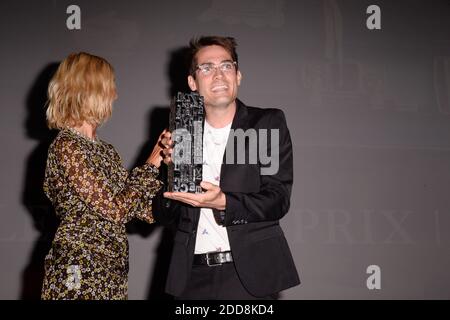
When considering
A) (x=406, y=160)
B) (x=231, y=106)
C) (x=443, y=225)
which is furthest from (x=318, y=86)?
(x=231, y=106)

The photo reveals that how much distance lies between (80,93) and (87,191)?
383mm

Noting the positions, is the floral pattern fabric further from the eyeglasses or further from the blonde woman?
the eyeglasses

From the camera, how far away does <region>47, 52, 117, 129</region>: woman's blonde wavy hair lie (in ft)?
6.15

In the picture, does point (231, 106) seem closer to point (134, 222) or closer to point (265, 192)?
point (265, 192)

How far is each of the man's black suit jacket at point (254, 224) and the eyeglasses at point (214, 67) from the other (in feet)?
0.70

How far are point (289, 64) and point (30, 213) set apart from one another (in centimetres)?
214

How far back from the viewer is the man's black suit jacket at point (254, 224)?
65.8 inches

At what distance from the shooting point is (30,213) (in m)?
3.51

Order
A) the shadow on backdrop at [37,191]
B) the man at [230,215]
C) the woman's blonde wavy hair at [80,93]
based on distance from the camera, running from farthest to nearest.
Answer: the shadow on backdrop at [37,191], the woman's blonde wavy hair at [80,93], the man at [230,215]

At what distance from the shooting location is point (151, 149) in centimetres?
359

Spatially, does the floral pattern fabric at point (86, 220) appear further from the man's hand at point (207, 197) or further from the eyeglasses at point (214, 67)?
the eyeglasses at point (214, 67)

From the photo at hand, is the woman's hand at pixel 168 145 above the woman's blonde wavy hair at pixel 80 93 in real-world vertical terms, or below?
below

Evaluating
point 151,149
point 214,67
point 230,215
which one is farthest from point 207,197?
point 151,149

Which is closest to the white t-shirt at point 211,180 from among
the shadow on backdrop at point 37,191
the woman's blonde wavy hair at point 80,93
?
the woman's blonde wavy hair at point 80,93
